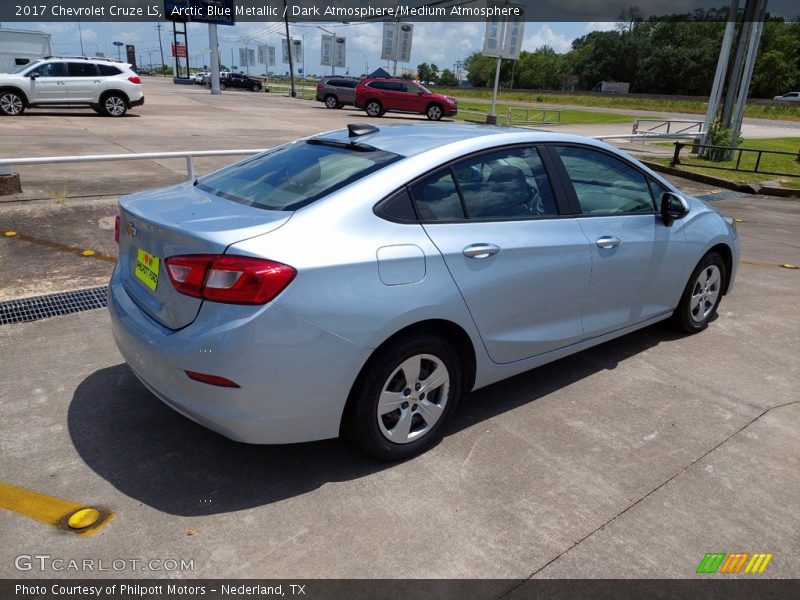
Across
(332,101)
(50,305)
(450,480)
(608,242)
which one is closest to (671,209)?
(608,242)

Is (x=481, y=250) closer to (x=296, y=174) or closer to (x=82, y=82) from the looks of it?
(x=296, y=174)

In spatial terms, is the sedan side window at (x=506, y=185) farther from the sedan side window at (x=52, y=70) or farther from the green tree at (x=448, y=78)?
the green tree at (x=448, y=78)

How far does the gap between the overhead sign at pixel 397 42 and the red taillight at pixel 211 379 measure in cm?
4099

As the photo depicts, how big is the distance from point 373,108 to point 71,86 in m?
12.8

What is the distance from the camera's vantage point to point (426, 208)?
3002mm

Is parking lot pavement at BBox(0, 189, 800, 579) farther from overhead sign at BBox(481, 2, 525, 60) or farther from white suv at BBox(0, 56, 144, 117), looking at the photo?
overhead sign at BBox(481, 2, 525, 60)

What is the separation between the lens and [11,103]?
61.1 feet

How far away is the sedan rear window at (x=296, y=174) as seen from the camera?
2.94 meters

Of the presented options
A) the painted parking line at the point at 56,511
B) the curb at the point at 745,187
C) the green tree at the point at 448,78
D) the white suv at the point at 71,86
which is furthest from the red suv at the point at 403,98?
the green tree at the point at 448,78

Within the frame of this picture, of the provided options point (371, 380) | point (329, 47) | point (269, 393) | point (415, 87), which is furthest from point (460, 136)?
point (329, 47)

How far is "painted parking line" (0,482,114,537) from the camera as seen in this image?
2500 millimetres

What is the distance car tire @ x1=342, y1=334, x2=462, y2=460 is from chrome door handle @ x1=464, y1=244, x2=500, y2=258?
0.44 meters

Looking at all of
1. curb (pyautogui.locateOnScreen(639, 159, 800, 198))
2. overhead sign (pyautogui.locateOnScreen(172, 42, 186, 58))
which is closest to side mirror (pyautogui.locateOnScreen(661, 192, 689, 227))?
curb (pyautogui.locateOnScreen(639, 159, 800, 198))

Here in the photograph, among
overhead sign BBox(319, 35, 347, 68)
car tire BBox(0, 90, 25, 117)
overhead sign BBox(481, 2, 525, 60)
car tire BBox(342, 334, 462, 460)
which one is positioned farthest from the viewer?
overhead sign BBox(319, 35, 347, 68)
